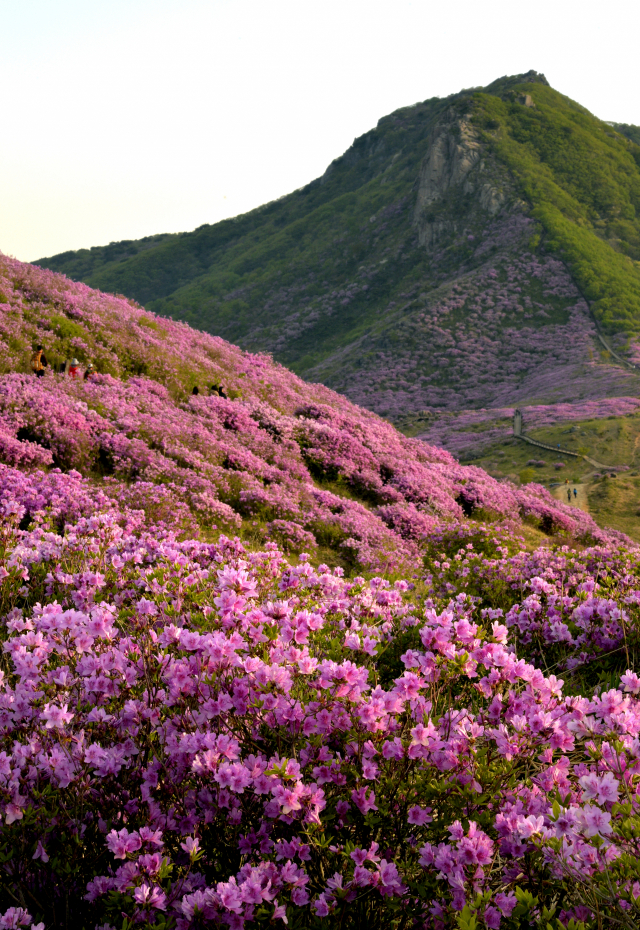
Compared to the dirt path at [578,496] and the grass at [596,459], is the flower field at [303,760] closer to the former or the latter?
the grass at [596,459]

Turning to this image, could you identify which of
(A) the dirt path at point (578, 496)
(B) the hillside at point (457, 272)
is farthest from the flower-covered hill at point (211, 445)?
(B) the hillside at point (457, 272)

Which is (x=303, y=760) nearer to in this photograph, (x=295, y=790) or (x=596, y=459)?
(x=295, y=790)

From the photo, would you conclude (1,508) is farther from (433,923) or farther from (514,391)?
(514,391)

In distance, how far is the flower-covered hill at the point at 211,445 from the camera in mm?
10359

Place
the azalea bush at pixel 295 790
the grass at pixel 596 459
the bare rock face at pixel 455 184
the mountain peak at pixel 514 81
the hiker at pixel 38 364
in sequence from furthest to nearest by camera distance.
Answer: the mountain peak at pixel 514 81 < the bare rock face at pixel 455 184 < the grass at pixel 596 459 < the hiker at pixel 38 364 < the azalea bush at pixel 295 790

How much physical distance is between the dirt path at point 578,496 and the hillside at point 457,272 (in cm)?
1901

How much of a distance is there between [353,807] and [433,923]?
51 cm

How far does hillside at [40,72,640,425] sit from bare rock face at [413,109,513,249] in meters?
0.29

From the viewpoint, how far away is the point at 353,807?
2.52 m

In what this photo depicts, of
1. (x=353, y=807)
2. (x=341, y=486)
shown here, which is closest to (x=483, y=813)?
(x=353, y=807)

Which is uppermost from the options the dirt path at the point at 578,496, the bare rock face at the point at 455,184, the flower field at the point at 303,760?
the bare rock face at the point at 455,184

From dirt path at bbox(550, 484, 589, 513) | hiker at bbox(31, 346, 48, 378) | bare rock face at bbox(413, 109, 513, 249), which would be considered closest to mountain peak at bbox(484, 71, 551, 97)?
bare rock face at bbox(413, 109, 513, 249)

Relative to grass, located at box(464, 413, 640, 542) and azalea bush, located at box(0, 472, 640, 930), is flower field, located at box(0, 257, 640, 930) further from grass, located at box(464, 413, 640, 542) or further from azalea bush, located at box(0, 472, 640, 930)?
grass, located at box(464, 413, 640, 542)

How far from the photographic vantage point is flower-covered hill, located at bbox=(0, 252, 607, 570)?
34.0 feet
